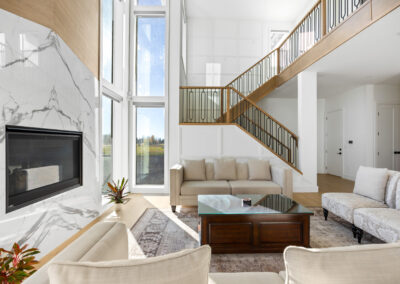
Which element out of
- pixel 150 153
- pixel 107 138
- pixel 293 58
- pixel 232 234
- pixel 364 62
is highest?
pixel 293 58

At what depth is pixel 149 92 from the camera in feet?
17.5

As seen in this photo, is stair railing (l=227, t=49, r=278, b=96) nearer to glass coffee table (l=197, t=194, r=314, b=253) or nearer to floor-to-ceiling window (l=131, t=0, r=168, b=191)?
floor-to-ceiling window (l=131, t=0, r=168, b=191)

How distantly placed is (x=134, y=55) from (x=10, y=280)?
5099 millimetres

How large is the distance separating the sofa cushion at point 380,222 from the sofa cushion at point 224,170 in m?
2.16

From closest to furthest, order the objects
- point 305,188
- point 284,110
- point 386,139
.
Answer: point 305,188 < point 386,139 < point 284,110

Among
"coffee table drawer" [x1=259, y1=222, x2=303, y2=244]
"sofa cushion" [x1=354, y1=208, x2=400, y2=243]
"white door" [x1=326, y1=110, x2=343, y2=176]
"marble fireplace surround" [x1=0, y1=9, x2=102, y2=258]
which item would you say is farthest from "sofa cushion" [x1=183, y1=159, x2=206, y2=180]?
"white door" [x1=326, y1=110, x2=343, y2=176]

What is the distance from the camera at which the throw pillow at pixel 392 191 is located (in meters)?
2.62

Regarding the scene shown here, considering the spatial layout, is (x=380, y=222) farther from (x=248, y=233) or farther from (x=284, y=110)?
(x=284, y=110)

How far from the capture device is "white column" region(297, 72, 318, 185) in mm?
5156

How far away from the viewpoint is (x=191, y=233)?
280cm

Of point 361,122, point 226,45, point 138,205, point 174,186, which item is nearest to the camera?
point 174,186

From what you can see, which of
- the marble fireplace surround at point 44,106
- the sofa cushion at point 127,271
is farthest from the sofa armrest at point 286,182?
the sofa cushion at point 127,271

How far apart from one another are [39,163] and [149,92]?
11.1ft

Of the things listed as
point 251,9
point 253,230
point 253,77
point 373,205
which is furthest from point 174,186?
Answer: point 251,9
